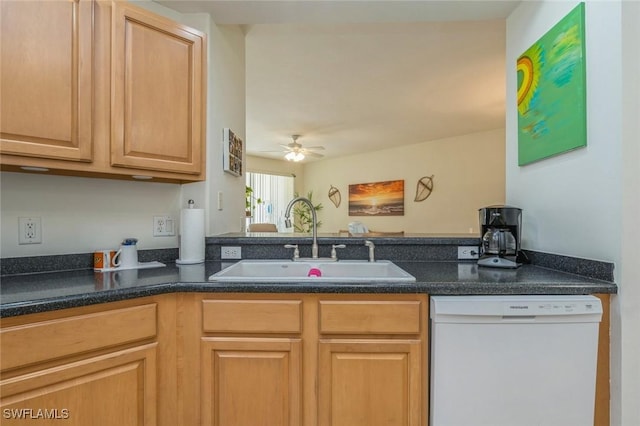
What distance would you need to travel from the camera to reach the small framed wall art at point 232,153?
1.87 metres

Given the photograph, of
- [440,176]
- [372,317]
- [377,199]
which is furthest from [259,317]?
[377,199]

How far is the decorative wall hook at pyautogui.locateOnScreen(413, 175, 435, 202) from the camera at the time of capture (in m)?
5.45

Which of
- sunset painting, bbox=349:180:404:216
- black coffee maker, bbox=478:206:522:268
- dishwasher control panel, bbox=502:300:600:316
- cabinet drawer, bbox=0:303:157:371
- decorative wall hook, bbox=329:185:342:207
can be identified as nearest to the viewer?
cabinet drawer, bbox=0:303:157:371

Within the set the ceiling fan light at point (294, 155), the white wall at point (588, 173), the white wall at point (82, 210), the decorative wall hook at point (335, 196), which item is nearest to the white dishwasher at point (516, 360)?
the white wall at point (588, 173)

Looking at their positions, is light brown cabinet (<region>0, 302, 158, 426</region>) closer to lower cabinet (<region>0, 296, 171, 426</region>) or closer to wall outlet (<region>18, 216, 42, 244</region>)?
lower cabinet (<region>0, 296, 171, 426</region>)

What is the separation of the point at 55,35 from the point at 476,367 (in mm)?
1957

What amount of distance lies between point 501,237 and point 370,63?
1.95 m

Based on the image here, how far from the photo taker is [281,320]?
1.14 m

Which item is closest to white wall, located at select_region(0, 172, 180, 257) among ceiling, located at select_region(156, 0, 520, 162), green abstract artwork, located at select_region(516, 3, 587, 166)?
ceiling, located at select_region(156, 0, 520, 162)

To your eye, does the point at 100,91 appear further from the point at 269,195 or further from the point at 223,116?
the point at 269,195

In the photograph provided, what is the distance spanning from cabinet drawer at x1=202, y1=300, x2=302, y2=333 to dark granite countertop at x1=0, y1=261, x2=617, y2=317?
0.06 meters

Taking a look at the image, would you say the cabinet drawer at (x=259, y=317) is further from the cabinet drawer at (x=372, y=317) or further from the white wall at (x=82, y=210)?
the white wall at (x=82, y=210)

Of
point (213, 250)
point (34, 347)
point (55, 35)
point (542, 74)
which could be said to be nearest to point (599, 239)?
point (542, 74)

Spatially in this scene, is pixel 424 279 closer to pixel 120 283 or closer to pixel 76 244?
pixel 120 283
